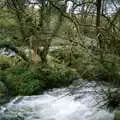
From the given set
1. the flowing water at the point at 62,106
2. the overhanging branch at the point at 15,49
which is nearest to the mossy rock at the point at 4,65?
the overhanging branch at the point at 15,49

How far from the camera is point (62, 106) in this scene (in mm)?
8828

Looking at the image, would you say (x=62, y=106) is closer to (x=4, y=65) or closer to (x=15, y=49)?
(x=15, y=49)

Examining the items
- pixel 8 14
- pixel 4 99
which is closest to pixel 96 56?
pixel 4 99

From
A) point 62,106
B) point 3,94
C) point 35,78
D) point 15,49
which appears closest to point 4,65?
point 15,49

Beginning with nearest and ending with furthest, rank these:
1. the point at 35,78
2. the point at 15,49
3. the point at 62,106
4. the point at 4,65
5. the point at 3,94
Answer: the point at 62,106 → the point at 3,94 → the point at 35,78 → the point at 15,49 → the point at 4,65

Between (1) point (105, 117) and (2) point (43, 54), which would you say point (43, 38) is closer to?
(2) point (43, 54)

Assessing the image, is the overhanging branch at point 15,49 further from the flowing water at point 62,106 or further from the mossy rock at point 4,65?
the flowing water at point 62,106

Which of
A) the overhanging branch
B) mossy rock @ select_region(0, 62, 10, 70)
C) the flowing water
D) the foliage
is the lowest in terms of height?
the flowing water

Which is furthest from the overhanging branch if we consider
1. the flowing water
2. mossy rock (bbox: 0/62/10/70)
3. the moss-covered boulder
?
the flowing water

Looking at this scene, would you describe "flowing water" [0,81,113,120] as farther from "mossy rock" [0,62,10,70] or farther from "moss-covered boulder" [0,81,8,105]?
"mossy rock" [0,62,10,70]

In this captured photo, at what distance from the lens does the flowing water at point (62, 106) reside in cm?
805

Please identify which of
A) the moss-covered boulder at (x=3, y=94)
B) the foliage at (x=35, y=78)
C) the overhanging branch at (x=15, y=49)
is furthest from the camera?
the overhanging branch at (x=15, y=49)

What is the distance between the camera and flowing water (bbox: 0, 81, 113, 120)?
8047mm

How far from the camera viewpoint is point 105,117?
7859 mm
